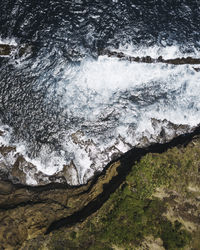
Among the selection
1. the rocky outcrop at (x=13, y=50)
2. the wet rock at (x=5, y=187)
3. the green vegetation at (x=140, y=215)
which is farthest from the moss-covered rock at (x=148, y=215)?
the rocky outcrop at (x=13, y=50)

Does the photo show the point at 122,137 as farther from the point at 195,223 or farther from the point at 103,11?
the point at 103,11

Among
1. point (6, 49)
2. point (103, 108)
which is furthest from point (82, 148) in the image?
point (6, 49)

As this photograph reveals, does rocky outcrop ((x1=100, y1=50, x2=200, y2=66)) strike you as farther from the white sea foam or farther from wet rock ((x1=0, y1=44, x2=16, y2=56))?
wet rock ((x1=0, y1=44, x2=16, y2=56))

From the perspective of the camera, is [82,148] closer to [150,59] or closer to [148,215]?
[148,215]

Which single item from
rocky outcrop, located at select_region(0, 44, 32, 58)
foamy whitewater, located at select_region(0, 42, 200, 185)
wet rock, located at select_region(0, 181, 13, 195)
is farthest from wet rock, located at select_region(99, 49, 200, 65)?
wet rock, located at select_region(0, 181, 13, 195)

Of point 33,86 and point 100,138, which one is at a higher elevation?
point 33,86

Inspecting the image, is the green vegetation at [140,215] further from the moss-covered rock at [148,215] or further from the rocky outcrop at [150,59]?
the rocky outcrop at [150,59]

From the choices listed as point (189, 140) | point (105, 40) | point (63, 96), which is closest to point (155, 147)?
point (189, 140)
